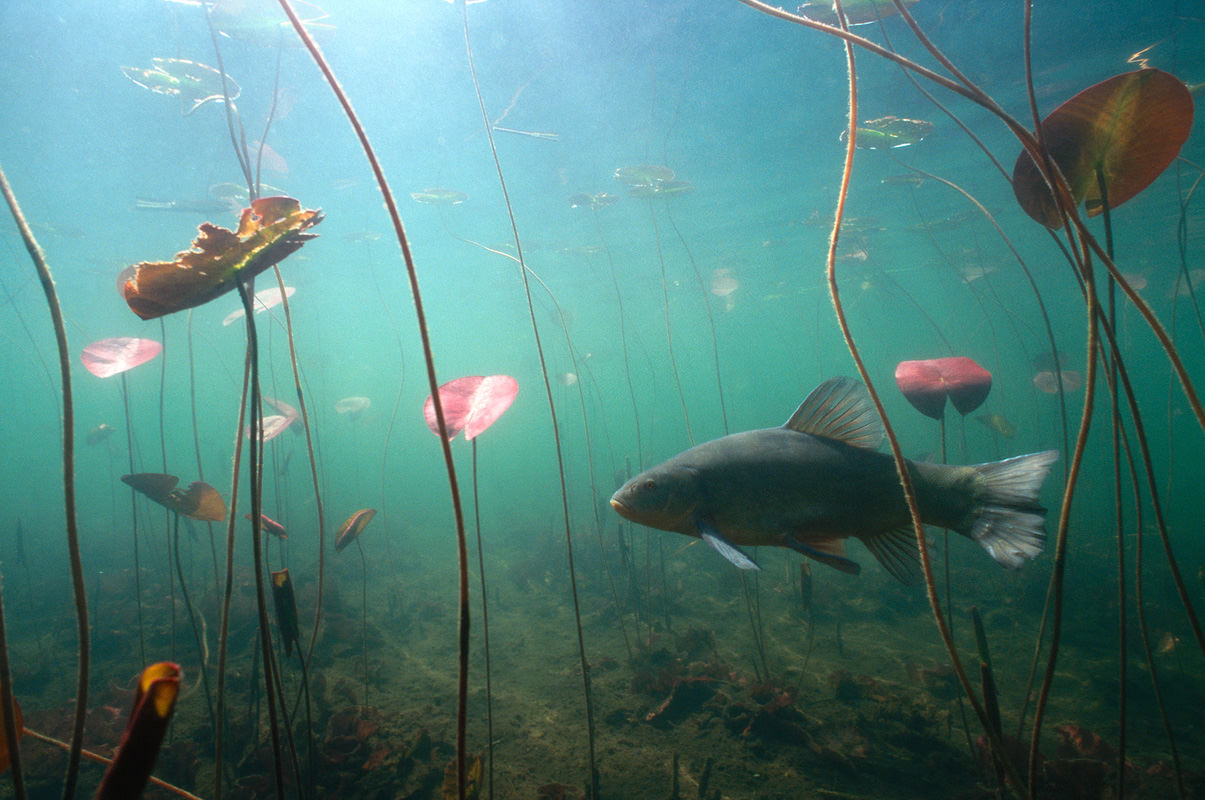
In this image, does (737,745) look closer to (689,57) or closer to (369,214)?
(689,57)

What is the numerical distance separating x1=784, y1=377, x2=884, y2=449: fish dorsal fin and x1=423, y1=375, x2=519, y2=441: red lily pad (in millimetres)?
1315

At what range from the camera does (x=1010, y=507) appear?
1.93m

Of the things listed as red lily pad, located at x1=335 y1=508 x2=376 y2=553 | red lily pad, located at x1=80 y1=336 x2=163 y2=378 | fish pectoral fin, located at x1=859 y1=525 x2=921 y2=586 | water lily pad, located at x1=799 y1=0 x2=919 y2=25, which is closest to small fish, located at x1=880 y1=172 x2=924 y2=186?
water lily pad, located at x1=799 y1=0 x2=919 y2=25

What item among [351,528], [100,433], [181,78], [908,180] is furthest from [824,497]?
[100,433]

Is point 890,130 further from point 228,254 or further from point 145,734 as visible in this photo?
point 145,734

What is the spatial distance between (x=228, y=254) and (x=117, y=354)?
2117mm

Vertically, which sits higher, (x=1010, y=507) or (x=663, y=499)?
(x=663, y=499)

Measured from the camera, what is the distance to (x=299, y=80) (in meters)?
10.8

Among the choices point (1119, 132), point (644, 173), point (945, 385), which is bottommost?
point (945, 385)

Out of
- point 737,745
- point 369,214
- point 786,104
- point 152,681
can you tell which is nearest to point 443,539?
point 369,214

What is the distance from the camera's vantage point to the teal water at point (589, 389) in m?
4.33

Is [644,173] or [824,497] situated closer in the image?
[824,497]

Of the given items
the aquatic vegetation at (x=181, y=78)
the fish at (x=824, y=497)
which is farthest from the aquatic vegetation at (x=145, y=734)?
the aquatic vegetation at (x=181, y=78)

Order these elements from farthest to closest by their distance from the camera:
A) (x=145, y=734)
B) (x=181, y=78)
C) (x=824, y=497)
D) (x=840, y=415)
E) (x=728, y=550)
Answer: (x=181, y=78) → (x=840, y=415) → (x=824, y=497) → (x=728, y=550) → (x=145, y=734)
